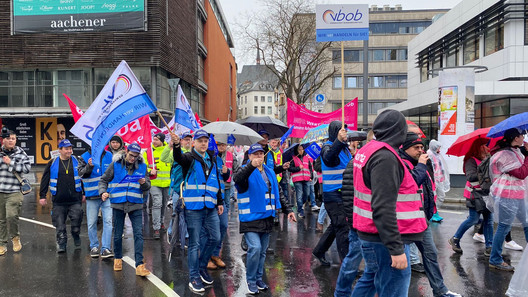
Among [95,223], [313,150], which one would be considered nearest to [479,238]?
[313,150]

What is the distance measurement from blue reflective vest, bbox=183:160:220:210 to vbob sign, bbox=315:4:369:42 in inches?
134

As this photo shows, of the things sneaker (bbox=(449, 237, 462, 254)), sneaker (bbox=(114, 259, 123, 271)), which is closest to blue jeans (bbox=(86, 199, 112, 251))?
sneaker (bbox=(114, 259, 123, 271))

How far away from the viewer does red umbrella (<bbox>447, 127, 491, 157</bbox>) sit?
6.83 m

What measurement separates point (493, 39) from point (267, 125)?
665 inches

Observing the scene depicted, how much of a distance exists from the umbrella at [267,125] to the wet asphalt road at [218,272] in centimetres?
282

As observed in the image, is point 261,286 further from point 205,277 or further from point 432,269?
point 432,269

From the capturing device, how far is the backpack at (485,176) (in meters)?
6.44

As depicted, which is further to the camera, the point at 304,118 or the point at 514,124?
the point at 304,118

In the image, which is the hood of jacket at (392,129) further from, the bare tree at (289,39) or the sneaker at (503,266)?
the bare tree at (289,39)

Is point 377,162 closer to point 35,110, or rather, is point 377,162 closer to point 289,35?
point 35,110

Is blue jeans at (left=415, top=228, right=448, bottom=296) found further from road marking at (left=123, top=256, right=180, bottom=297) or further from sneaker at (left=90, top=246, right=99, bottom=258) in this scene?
sneaker at (left=90, top=246, right=99, bottom=258)

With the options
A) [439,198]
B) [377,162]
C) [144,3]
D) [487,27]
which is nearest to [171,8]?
[144,3]

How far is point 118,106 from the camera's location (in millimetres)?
5727

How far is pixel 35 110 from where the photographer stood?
87.4 ft
